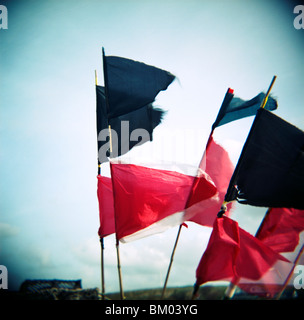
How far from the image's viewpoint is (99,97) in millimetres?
11320

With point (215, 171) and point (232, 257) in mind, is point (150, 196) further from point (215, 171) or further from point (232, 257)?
point (232, 257)

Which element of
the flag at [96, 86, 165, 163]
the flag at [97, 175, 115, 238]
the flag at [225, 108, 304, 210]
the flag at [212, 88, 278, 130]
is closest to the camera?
the flag at [225, 108, 304, 210]

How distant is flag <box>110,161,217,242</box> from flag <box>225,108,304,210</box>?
1.30m

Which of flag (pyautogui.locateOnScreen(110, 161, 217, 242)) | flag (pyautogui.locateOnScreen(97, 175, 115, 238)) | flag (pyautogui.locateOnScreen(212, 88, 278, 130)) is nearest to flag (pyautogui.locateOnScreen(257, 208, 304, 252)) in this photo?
flag (pyautogui.locateOnScreen(110, 161, 217, 242))

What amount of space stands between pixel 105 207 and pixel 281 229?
697 centimetres

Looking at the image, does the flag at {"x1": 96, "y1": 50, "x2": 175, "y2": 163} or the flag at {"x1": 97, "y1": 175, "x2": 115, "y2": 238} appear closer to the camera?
the flag at {"x1": 96, "y1": 50, "x2": 175, "y2": 163}

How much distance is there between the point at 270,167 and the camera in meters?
6.91

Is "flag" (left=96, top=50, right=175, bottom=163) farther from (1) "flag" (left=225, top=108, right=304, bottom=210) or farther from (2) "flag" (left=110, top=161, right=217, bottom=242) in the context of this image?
(1) "flag" (left=225, top=108, right=304, bottom=210)

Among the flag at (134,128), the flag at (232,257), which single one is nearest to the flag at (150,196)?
the flag at (134,128)

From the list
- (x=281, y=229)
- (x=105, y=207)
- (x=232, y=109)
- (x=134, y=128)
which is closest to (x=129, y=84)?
(x=134, y=128)

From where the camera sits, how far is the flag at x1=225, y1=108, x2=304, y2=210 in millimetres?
6812
